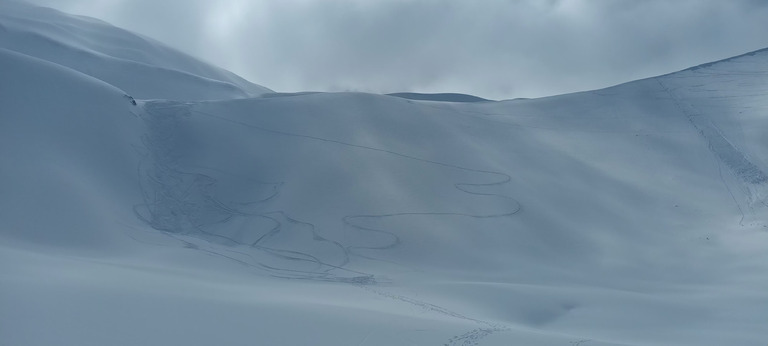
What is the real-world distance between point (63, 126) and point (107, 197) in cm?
288

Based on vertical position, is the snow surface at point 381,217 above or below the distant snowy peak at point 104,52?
below

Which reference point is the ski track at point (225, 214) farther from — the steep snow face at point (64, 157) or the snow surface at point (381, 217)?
the steep snow face at point (64, 157)

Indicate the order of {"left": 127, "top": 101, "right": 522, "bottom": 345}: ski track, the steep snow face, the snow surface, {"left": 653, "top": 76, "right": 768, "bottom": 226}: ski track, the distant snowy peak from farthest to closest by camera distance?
the distant snowy peak, {"left": 653, "top": 76, "right": 768, "bottom": 226}: ski track, {"left": 127, "top": 101, "right": 522, "bottom": 345}: ski track, the steep snow face, the snow surface

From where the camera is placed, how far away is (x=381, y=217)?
1752cm

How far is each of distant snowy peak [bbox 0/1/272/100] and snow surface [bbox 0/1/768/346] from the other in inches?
360

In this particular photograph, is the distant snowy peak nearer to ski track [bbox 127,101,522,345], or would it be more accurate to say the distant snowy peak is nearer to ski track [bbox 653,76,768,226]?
ski track [bbox 127,101,522,345]

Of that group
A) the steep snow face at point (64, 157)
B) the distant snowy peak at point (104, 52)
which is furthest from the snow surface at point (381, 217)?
the distant snowy peak at point (104, 52)

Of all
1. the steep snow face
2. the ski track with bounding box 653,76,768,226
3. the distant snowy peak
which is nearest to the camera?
the steep snow face

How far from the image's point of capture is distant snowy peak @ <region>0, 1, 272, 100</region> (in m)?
29.6

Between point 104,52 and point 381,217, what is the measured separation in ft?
71.5

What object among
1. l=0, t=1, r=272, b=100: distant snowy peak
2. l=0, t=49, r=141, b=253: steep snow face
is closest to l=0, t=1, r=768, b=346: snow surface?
l=0, t=49, r=141, b=253: steep snow face

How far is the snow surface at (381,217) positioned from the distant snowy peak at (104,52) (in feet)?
30.0

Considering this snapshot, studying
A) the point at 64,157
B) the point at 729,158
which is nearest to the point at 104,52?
the point at 64,157

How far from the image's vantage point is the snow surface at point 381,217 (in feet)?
34.7
